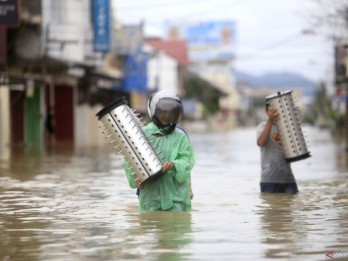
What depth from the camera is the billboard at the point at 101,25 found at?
53031 mm

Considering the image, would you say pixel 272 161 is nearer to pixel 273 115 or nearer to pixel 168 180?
pixel 273 115

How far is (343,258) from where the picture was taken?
805 centimetres

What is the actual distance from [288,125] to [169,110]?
388cm

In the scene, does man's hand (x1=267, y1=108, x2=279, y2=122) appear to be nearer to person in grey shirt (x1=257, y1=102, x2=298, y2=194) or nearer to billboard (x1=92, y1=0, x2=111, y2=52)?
person in grey shirt (x1=257, y1=102, x2=298, y2=194)

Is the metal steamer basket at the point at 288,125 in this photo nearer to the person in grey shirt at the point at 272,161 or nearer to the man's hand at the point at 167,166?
the person in grey shirt at the point at 272,161

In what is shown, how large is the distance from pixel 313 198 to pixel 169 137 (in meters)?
4.37

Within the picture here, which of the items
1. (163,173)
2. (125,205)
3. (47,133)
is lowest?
Answer: (47,133)

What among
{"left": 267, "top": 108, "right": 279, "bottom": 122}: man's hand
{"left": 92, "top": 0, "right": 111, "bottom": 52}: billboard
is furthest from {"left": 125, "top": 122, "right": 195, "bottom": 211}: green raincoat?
{"left": 92, "top": 0, "right": 111, "bottom": 52}: billboard

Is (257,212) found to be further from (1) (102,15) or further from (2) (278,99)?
(1) (102,15)

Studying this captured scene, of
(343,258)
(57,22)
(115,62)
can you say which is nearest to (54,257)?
(343,258)

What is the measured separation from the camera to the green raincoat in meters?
10.7

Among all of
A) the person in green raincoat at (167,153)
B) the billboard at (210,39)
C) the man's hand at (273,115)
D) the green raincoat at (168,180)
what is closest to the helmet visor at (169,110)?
the person in green raincoat at (167,153)

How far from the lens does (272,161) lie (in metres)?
14.5

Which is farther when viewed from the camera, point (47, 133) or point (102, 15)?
point (102, 15)
